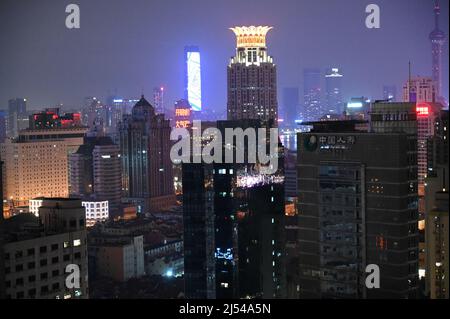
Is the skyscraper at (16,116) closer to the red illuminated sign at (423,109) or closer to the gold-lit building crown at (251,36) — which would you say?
the gold-lit building crown at (251,36)

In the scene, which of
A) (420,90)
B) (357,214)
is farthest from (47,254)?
(420,90)

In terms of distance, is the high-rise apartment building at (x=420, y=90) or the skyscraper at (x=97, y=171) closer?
the high-rise apartment building at (x=420, y=90)

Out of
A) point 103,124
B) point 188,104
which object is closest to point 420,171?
point 188,104

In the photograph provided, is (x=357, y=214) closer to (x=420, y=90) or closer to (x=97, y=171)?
(x=420, y=90)

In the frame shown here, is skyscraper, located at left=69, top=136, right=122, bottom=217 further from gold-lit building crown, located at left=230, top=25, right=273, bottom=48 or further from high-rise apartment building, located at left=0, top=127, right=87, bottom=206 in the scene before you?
gold-lit building crown, located at left=230, top=25, right=273, bottom=48

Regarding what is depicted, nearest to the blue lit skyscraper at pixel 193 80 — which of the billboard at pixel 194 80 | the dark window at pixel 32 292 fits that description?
the billboard at pixel 194 80

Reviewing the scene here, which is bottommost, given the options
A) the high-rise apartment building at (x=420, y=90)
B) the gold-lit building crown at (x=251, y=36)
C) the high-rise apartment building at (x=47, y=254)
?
the high-rise apartment building at (x=47, y=254)

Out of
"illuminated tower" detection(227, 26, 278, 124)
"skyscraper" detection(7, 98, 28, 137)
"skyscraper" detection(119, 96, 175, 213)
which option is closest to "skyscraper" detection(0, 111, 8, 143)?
"skyscraper" detection(7, 98, 28, 137)
